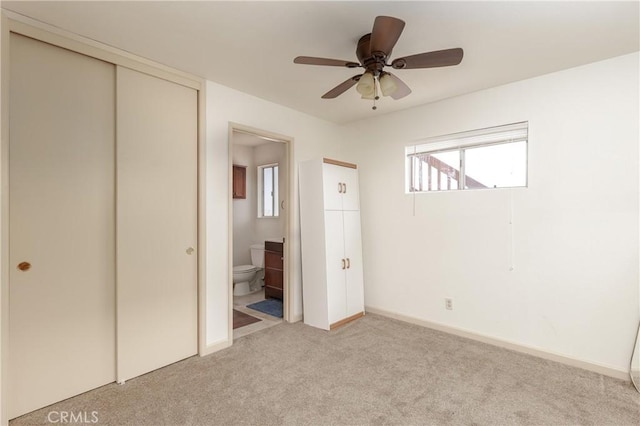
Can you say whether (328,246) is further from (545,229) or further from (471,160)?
(545,229)

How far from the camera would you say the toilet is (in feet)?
14.9

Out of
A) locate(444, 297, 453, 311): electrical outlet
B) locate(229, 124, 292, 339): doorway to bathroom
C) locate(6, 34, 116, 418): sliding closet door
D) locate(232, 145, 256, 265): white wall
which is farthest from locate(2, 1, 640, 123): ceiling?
locate(232, 145, 256, 265): white wall

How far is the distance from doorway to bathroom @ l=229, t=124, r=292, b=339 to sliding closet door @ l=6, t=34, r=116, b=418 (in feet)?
6.85

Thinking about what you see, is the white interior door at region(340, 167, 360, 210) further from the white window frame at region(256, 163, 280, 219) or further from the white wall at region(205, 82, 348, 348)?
the white window frame at region(256, 163, 280, 219)

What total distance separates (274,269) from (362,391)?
2.48 m

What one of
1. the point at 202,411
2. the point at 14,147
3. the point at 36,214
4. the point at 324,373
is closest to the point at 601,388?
the point at 324,373

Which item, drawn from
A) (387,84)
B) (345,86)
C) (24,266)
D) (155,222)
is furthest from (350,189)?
(24,266)

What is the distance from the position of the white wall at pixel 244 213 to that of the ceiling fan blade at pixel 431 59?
3939mm

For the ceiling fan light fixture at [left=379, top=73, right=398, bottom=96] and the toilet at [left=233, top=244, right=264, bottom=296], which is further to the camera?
the toilet at [left=233, top=244, right=264, bottom=296]

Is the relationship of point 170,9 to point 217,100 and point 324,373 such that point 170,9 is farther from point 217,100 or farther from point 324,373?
point 324,373

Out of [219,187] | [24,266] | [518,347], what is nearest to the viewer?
[24,266]

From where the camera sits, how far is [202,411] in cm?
194

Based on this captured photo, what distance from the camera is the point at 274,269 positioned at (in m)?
4.39

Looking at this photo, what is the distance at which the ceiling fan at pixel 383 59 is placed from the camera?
1588 mm
